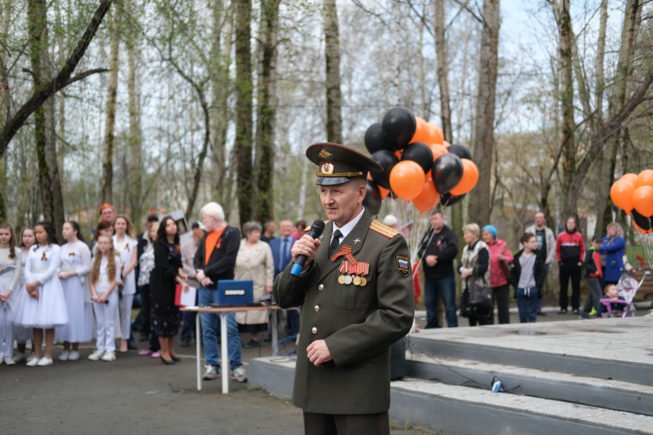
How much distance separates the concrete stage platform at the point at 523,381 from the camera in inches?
242

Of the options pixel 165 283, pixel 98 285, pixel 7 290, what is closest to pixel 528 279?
pixel 165 283

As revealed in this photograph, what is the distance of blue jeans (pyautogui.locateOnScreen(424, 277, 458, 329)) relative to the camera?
1216 centimetres

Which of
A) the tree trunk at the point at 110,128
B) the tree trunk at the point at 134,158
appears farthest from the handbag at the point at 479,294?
the tree trunk at the point at 134,158

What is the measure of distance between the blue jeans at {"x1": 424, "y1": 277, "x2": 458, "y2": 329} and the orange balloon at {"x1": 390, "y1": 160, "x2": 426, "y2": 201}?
2.90m

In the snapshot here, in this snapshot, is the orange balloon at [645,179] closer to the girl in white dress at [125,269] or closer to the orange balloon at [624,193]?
the orange balloon at [624,193]

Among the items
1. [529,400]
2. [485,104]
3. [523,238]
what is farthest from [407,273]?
[485,104]

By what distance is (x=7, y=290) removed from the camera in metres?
11.9

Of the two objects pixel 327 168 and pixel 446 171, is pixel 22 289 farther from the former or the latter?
pixel 327 168

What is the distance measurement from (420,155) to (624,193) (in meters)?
3.55

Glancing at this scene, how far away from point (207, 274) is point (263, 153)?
10.6m

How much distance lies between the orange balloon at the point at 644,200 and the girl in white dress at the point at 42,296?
27.8 ft

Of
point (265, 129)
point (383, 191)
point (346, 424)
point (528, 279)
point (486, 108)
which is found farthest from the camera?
point (265, 129)

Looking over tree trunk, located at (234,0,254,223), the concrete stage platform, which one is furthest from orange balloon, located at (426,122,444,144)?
tree trunk, located at (234,0,254,223)

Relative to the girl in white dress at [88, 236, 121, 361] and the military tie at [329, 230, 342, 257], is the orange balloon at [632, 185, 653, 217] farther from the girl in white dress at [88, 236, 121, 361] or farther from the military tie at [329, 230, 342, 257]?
the military tie at [329, 230, 342, 257]
